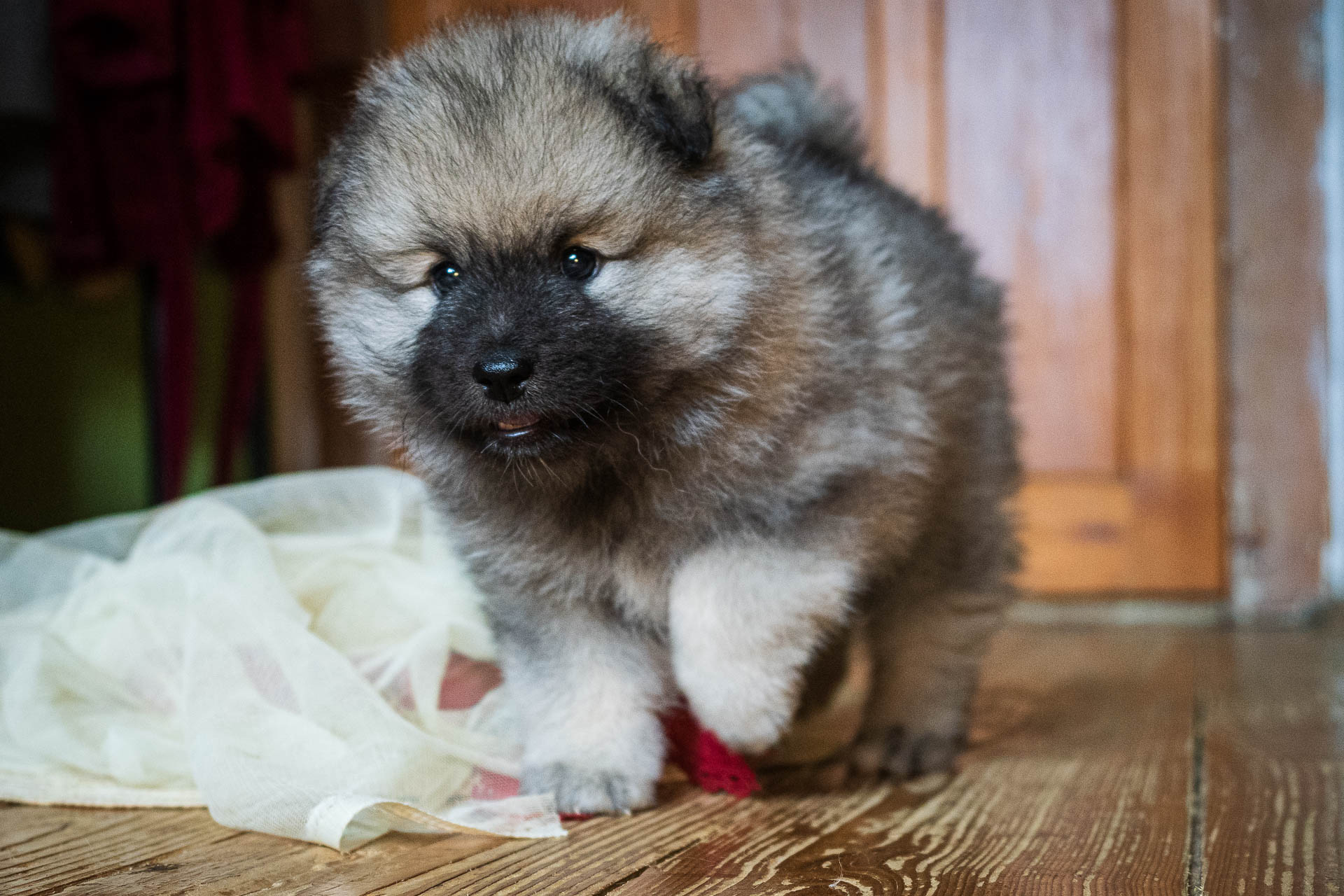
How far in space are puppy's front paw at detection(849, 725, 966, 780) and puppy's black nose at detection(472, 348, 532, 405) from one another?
29.5 inches

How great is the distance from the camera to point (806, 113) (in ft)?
6.38

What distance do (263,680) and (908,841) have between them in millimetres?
808

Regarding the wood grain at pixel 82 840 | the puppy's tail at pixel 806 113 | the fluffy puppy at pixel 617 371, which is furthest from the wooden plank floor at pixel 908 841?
the puppy's tail at pixel 806 113

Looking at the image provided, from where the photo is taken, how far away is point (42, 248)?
9.82ft

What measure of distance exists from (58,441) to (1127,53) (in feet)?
9.47

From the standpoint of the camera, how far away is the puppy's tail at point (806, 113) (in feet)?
6.12

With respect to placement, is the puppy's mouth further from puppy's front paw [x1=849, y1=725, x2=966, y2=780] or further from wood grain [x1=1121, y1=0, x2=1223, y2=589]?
wood grain [x1=1121, y1=0, x2=1223, y2=589]

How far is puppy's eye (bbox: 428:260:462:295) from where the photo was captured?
4.31 feet

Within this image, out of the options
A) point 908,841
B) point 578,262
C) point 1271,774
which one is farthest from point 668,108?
point 1271,774

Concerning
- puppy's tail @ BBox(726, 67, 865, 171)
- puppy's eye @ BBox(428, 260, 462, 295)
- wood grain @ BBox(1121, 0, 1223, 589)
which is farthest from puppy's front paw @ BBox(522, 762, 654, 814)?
wood grain @ BBox(1121, 0, 1223, 589)

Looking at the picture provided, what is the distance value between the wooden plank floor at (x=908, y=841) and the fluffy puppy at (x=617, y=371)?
15 cm

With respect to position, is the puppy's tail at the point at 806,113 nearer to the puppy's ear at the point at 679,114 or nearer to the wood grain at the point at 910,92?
the puppy's ear at the point at 679,114

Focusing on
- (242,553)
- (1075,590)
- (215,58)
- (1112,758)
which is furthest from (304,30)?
(1112,758)

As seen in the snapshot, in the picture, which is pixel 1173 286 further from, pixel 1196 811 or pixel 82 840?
pixel 82 840
